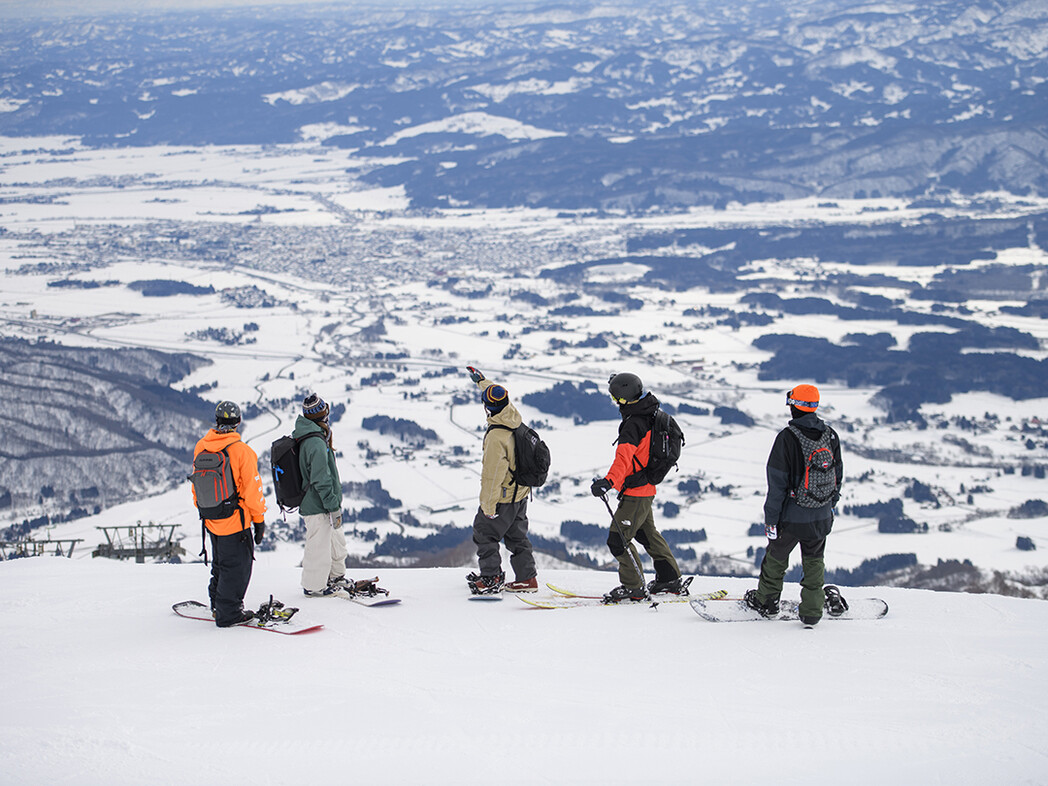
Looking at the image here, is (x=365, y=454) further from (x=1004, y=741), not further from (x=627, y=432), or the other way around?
(x=1004, y=741)

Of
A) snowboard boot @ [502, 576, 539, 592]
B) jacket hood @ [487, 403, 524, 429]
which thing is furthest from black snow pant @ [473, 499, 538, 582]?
jacket hood @ [487, 403, 524, 429]

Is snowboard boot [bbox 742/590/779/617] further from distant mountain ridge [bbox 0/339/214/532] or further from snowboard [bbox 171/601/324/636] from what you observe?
distant mountain ridge [bbox 0/339/214/532]

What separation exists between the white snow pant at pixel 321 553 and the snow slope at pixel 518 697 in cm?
21

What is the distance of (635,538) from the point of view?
23.2ft

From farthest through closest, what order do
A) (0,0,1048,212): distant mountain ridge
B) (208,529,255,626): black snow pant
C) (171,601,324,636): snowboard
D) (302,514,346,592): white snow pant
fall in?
(0,0,1048,212): distant mountain ridge → (302,514,346,592): white snow pant → (171,601,324,636): snowboard → (208,529,255,626): black snow pant

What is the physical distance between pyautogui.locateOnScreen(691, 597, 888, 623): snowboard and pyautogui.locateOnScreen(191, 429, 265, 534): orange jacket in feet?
9.89

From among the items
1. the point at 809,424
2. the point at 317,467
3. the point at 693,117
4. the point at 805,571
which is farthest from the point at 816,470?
the point at 693,117

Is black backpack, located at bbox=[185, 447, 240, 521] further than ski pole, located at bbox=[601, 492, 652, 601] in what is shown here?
No

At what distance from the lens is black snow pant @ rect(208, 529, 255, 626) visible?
6422 millimetres

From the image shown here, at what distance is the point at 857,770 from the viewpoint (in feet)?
14.8

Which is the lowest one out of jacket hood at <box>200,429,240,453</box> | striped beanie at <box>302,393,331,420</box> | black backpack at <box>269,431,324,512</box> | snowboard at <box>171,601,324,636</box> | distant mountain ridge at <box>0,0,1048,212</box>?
snowboard at <box>171,601,324,636</box>

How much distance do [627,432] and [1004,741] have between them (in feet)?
9.22

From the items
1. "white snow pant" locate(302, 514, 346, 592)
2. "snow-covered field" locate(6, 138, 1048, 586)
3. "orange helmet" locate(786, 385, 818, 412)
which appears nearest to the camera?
"orange helmet" locate(786, 385, 818, 412)

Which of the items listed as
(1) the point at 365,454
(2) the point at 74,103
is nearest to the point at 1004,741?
(1) the point at 365,454
